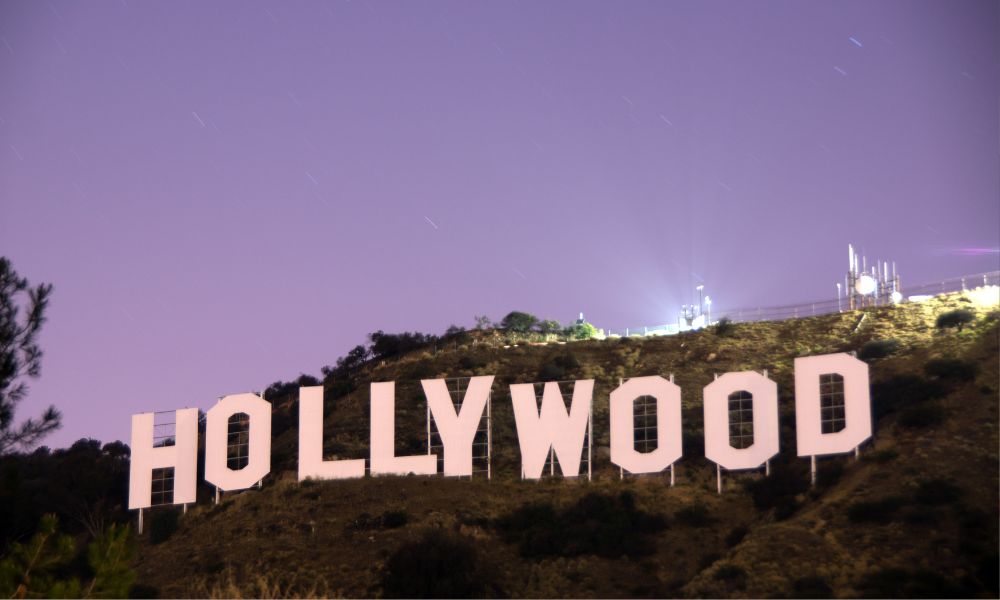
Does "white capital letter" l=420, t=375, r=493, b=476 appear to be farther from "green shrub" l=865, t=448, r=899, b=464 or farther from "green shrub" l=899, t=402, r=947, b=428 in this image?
"green shrub" l=899, t=402, r=947, b=428

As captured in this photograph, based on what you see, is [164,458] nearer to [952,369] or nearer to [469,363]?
[469,363]

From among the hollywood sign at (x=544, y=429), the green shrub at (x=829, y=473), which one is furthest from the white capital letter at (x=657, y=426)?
the green shrub at (x=829, y=473)

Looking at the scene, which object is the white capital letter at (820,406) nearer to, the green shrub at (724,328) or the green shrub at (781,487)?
the green shrub at (781,487)

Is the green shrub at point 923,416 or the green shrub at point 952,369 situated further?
the green shrub at point 952,369

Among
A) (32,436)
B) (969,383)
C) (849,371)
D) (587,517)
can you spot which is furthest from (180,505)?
(969,383)

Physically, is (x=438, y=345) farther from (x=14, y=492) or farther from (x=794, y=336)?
(x=14, y=492)
